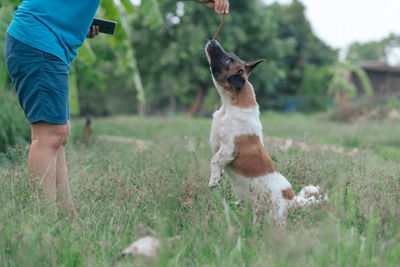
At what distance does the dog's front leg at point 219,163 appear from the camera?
2621 millimetres

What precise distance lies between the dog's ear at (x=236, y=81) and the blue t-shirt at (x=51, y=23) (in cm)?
112

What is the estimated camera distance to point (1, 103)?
557 centimetres

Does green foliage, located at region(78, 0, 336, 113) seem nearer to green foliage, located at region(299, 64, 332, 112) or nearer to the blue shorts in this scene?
green foliage, located at region(299, 64, 332, 112)

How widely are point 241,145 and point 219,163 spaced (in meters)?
0.22

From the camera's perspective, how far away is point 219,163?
2.62 meters

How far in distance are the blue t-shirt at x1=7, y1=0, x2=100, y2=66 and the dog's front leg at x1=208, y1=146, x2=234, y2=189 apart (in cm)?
129

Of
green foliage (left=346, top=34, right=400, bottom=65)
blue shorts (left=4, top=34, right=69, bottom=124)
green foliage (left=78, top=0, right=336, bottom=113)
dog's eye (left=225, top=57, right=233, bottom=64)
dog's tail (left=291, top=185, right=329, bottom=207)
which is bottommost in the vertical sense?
dog's tail (left=291, top=185, right=329, bottom=207)

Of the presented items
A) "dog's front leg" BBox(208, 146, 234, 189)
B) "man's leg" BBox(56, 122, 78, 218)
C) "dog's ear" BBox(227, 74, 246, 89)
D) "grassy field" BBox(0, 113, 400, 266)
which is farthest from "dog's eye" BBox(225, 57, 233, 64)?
"man's leg" BBox(56, 122, 78, 218)

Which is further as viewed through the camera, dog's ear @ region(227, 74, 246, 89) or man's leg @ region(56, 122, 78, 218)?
dog's ear @ region(227, 74, 246, 89)

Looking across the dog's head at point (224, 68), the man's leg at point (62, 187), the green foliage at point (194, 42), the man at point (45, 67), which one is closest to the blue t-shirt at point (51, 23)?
the man at point (45, 67)

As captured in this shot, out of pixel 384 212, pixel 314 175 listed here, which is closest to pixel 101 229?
pixel 384 212

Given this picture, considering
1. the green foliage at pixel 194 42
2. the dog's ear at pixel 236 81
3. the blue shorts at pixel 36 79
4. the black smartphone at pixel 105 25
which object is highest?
the green foliage at pixel 194 42

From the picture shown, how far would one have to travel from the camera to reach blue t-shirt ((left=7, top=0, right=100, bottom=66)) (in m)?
2.26

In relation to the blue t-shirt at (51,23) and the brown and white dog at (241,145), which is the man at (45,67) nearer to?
the blue t-shirt at (51,23)
